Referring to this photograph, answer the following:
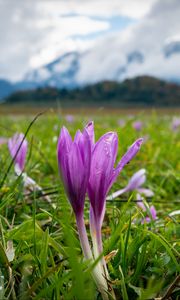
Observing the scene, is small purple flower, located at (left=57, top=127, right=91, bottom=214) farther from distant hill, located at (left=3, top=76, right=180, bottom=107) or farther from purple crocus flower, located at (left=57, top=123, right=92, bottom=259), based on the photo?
distant hill, located at (left=3, top=76, right=180, bottom=107)

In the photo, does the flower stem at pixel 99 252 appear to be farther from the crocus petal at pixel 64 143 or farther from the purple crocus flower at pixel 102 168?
the crocus petal at pixel 64 143

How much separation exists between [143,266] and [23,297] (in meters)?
0.31

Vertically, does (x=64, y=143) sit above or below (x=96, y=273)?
above

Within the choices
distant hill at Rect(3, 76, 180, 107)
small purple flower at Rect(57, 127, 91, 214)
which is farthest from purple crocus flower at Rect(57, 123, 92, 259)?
distant hill at Rect(3, 76, 180, 107)

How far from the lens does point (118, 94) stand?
97.6 meters

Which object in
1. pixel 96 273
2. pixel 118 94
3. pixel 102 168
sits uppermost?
pixel 118 94

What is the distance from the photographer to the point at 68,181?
82 centimetres

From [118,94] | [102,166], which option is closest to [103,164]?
[102,166]

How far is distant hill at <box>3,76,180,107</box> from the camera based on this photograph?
88188 millimetres

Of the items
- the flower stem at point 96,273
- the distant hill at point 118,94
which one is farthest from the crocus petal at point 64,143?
the distant hill at point 118,94

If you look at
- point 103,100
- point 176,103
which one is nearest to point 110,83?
point 103,100

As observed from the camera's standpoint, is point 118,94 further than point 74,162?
Yes

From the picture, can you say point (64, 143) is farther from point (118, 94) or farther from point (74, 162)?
point (118, 94)

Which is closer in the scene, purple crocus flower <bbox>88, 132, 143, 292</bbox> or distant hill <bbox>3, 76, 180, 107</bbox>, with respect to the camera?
purple crocus flower <bbox>88, 132, 143, 292</bbox>
